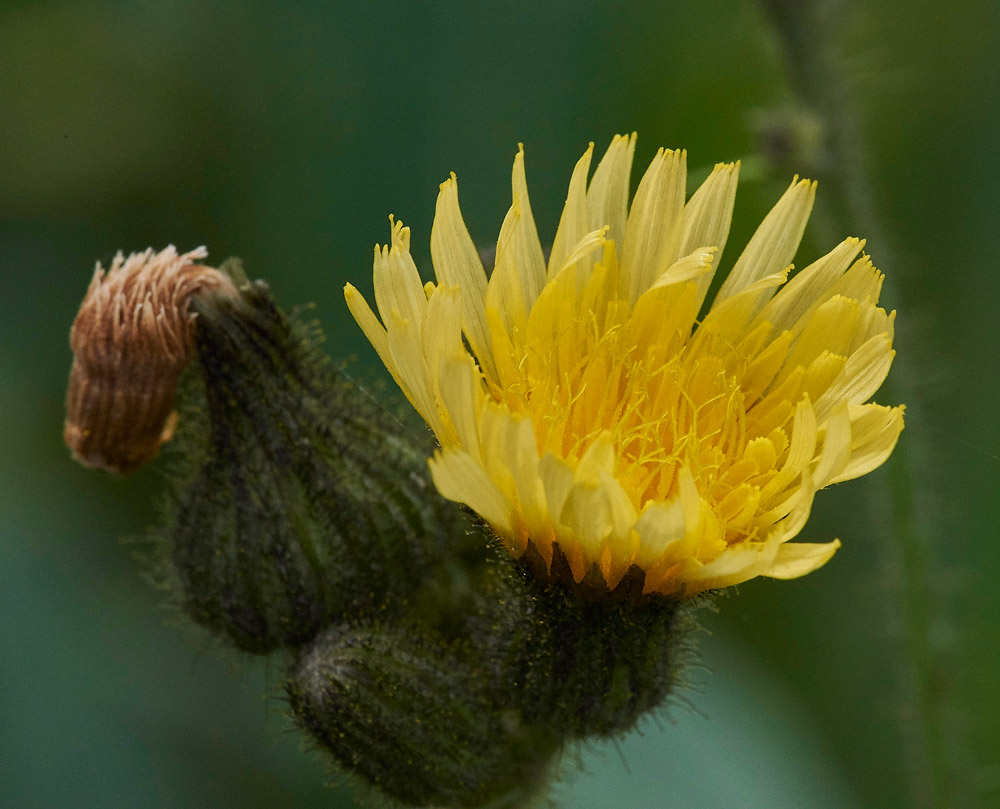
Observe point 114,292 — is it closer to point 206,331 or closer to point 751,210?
point 206,331

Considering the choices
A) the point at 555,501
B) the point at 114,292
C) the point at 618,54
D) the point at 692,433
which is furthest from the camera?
the point at 618,54

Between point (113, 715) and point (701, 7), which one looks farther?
point (701, 7)

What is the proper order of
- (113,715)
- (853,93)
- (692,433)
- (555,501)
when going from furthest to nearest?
1. (113,715)
2. (853,93)
3. (692,433)
4. (555,501)

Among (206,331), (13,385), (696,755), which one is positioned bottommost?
(696,755)

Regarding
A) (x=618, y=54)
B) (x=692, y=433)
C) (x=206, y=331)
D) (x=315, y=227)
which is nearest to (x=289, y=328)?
(x=206, y=331)

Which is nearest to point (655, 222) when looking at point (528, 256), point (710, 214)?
point (710, 214)

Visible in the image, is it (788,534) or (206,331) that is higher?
(206,331)

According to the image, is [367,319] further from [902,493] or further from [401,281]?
[902,493]

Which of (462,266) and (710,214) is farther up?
(710,214)
